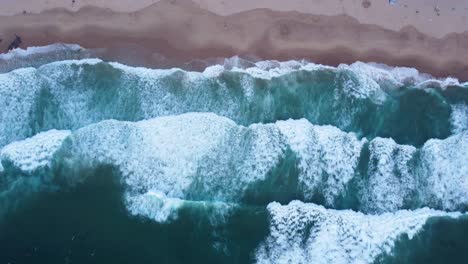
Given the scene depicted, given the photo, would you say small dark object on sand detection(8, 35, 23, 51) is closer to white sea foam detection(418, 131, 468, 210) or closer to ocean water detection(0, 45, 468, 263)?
ocean water detection(0, 45, 468, 263)

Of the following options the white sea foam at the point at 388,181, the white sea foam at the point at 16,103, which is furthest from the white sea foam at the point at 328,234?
the white sea foam at the point at 16,103

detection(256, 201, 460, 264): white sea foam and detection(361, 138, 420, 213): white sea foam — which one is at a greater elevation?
detection(361, 138, 420, 213): white sea foam

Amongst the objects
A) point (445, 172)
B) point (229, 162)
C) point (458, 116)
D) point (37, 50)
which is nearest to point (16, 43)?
point (37, 50)

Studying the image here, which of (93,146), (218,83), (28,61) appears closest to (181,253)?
(93,146)

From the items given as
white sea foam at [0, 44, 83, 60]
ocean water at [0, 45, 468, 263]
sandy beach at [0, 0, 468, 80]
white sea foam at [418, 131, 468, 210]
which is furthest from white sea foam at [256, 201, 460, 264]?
white sea foam at [0, 44, 83, 60]

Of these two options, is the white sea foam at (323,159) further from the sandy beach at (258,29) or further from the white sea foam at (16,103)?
the white sea foam at (16,103)

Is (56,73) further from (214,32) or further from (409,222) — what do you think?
(409,222)
